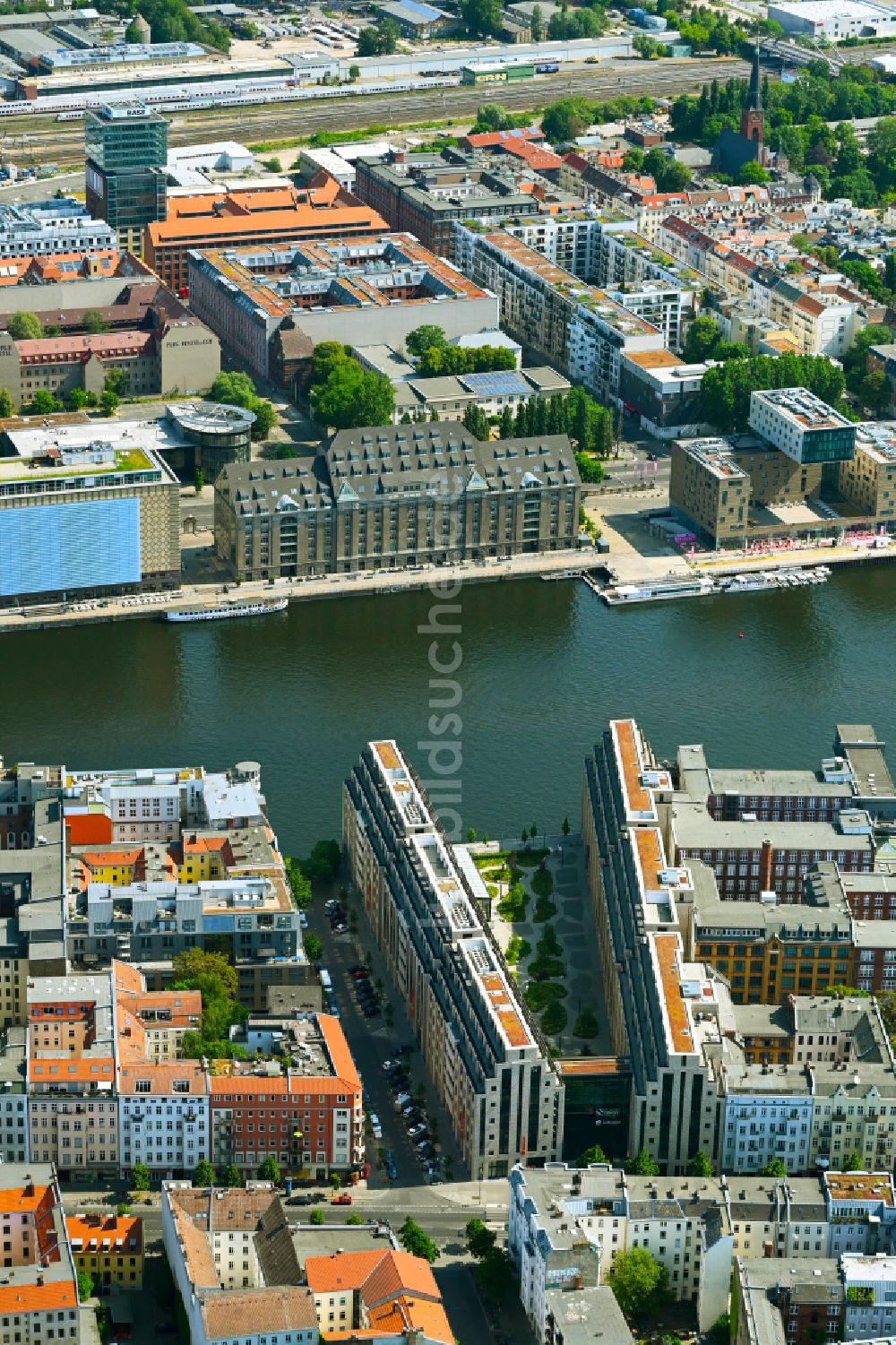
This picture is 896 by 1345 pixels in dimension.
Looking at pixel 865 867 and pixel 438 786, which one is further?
pixel 438 786

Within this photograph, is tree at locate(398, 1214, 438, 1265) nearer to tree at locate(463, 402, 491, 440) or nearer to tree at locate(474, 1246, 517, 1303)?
tree at locate(474, 1246, 517, 1303)

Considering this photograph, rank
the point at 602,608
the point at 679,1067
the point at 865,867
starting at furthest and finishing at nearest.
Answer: the point at 602,608, the point at 865,867, the point at 679,1067

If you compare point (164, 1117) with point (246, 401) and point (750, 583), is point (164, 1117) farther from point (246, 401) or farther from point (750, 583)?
point (246, 401)

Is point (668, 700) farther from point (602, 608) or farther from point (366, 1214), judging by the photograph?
point (366, 1214)

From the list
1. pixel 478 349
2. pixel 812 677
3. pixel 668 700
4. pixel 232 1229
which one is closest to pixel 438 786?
pixel 668 700

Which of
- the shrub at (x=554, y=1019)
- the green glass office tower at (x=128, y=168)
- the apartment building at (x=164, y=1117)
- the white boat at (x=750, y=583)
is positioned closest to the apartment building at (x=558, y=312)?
the green glass office tower at (x=128, y=168)

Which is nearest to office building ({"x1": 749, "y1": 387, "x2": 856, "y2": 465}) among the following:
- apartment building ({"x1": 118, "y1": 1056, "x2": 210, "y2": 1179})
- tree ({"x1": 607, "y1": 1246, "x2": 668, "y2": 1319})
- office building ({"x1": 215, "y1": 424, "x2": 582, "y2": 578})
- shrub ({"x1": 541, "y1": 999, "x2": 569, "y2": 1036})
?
office building ({"x1": 215, "y1": 424, "x2": 582, "y2": 578})
